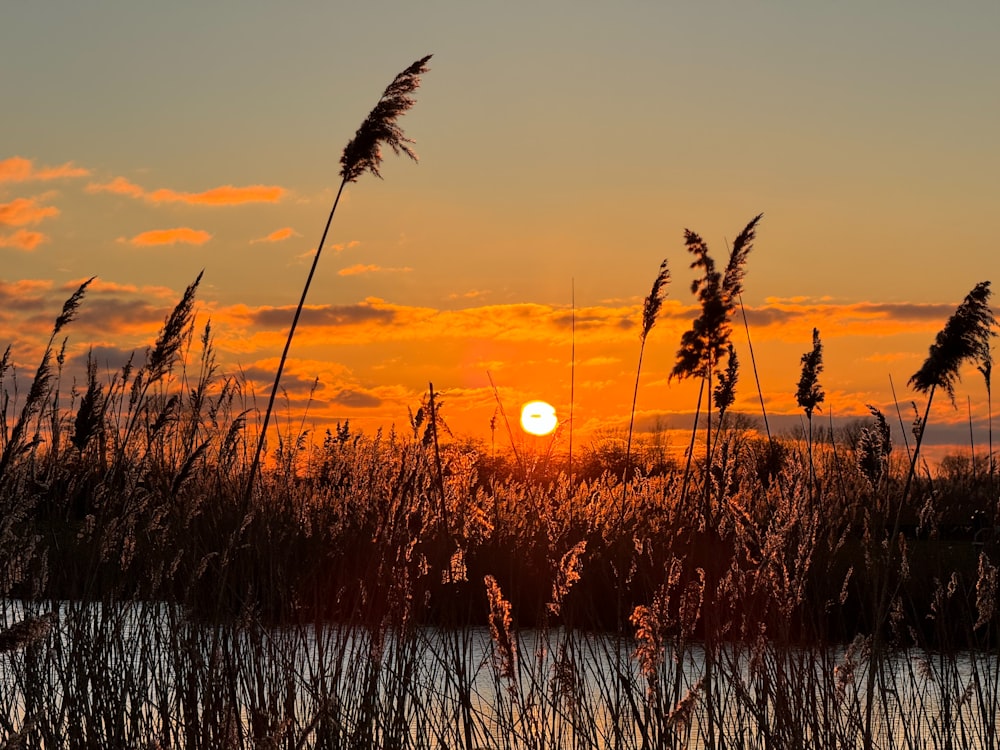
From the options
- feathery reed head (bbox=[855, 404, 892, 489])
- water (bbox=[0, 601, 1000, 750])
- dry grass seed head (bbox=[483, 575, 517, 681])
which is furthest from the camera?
feathery reed head (bbox=[855, 404, 892, 489])

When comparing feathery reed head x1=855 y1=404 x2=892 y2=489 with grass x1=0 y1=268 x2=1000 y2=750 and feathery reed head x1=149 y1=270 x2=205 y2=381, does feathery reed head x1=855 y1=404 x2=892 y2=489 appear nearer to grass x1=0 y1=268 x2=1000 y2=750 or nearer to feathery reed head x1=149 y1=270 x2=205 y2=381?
grass x1=0 y1=268 x2=1000 y2=750

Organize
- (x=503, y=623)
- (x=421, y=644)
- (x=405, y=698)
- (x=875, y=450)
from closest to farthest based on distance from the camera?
(x=503, y=623) → (x=405, y=698) → (x=875, y=450) → (x=421, y=644)

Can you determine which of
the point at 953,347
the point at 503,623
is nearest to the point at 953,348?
the point at 953,347

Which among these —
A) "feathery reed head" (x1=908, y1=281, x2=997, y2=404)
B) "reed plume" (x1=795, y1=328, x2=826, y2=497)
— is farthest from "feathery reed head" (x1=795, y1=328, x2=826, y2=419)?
"feathery reed head" (x1=908, y1=281, x2=997, y2=404)

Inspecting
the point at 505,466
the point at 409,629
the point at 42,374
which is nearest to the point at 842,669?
the point at 409,629

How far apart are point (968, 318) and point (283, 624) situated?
2.39m

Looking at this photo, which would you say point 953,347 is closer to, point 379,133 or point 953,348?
point 953,348

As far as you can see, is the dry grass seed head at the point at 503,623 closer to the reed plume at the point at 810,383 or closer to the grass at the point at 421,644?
the grass at the point at 421,644

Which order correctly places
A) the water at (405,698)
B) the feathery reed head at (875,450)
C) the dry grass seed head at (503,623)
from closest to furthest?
the dry grass seed head at (503,623)
the water at (405,698)
the feathery reed head at (875,450)

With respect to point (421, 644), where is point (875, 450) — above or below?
above

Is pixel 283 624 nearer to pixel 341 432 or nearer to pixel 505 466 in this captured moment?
pixel 341 432

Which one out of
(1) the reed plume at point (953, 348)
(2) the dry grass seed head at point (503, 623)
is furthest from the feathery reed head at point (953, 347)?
(2) the dry grass seed head at point (503, 623)

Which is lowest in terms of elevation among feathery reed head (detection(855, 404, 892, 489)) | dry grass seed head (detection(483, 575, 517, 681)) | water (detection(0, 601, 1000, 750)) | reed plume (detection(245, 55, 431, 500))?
water (detection(0, 601, 1000, 750))

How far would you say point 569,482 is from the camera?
5789mm
